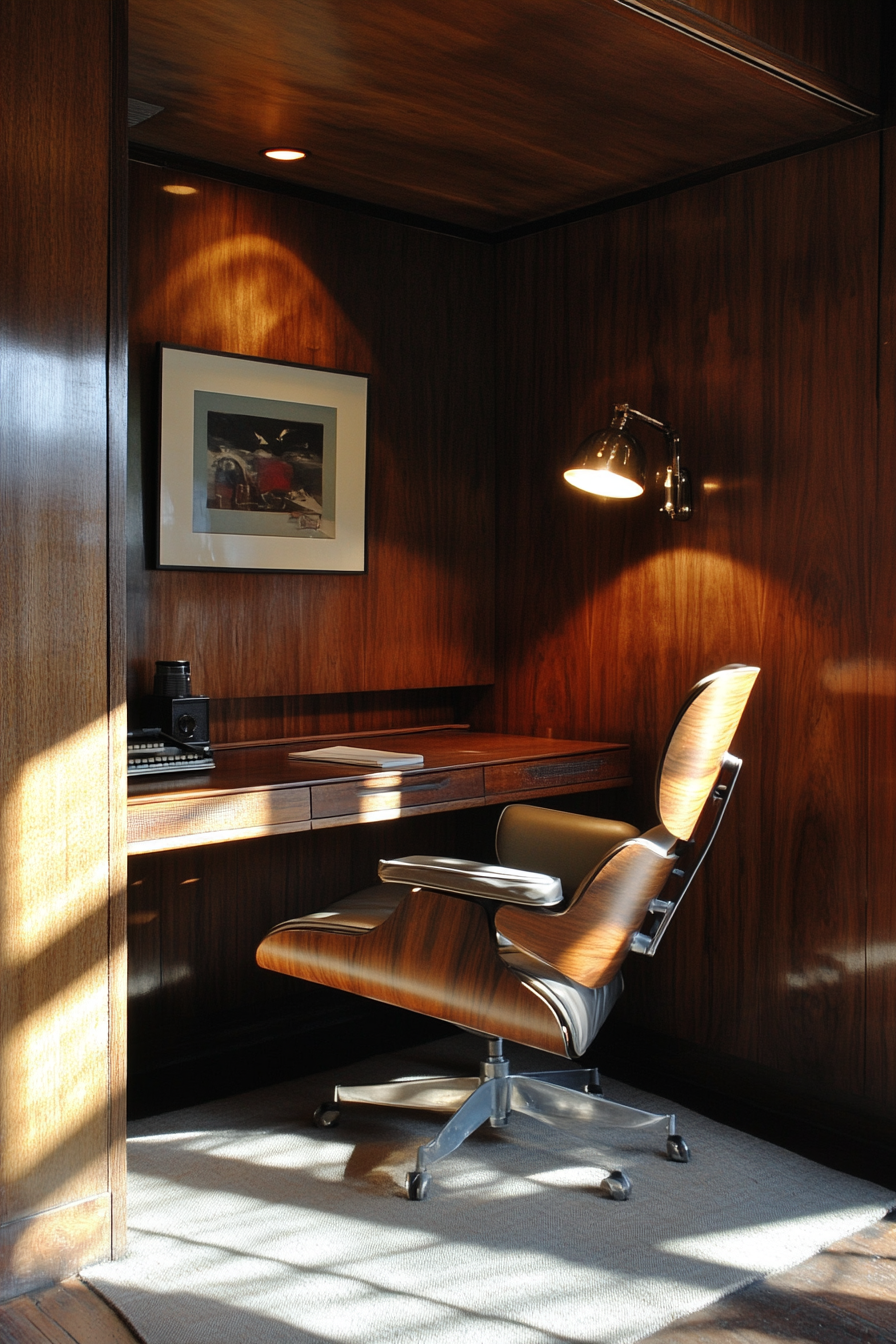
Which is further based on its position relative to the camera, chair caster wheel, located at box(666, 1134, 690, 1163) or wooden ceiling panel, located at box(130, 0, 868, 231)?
chair caster wheel, located at box(666, 1134, 690, 1163)

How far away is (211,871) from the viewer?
3338 mm

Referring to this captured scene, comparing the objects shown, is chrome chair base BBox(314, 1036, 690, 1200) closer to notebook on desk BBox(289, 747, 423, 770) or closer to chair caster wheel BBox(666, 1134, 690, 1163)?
chair caster wheel BBox(666, 1134, 690, 1163)

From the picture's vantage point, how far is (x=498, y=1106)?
9.32 feet

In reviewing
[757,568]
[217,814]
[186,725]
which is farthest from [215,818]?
[757,568]

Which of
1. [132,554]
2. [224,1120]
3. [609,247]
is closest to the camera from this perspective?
[224,1120]

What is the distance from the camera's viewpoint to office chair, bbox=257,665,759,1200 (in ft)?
8.12

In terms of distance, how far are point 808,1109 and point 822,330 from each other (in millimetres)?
1901

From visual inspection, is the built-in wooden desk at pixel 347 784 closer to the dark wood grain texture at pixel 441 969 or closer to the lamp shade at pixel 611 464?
the dark wood grain texture at pixel 441 969

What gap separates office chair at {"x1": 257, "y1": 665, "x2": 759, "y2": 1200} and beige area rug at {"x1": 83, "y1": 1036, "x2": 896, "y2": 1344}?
102 mm

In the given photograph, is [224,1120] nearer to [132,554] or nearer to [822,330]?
[132,554]

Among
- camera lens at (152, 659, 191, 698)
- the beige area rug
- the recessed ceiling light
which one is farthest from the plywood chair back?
the recessed ceiling light

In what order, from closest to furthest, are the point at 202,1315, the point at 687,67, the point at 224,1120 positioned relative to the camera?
the point at 202,1315 < the point at 687,67 < the point at 224,1120

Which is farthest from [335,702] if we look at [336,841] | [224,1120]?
[224,1120]

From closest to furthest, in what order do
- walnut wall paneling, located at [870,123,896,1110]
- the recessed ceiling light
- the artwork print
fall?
walnut wall paneling, located at [870,123,896,1110] → the recessed ceiling light → the artwork print
